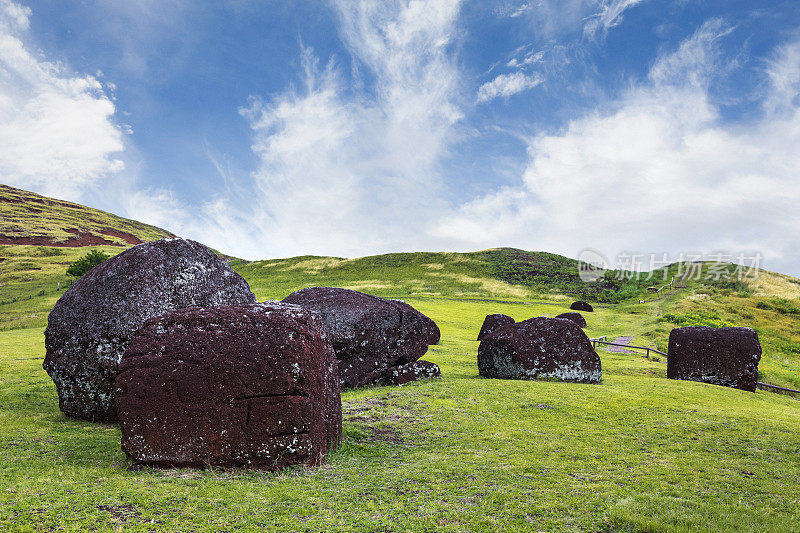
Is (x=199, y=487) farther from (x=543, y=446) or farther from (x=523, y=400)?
(x=523, y=400)

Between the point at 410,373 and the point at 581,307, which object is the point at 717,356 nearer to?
the point at 410,373

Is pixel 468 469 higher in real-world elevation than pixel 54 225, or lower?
lower

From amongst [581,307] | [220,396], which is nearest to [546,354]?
[220,396]

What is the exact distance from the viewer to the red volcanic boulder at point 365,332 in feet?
56.9

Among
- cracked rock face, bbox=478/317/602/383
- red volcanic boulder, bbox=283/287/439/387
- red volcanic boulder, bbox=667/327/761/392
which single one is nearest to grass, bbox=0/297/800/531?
red volcanic boulder, bbox=283/287/439/387

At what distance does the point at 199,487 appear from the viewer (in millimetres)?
7125

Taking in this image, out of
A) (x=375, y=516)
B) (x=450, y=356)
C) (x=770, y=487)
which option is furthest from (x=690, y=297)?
(x=375, y=516)

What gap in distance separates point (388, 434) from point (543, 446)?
11.7ft

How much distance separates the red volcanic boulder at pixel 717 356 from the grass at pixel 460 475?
8.22 m

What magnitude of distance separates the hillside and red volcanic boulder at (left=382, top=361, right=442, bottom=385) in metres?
105

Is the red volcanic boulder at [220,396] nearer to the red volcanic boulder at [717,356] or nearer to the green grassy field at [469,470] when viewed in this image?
the green grassy field at [469,470]

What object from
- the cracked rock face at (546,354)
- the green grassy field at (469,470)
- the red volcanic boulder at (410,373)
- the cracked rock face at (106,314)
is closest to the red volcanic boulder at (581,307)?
the green grassy field at (469,470)

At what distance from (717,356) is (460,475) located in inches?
778

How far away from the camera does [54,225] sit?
484ft
